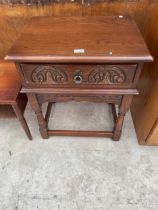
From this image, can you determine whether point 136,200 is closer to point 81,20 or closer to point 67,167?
point 67,167

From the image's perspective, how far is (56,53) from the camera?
0.64m

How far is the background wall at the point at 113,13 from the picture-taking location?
0.92m

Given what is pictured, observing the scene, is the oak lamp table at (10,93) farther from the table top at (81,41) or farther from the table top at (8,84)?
the table top at (81,41)

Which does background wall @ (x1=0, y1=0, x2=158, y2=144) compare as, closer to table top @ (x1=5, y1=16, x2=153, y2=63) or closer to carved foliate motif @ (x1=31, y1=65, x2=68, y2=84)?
table top @ (x1=5, y1=16, x2=153, y2=63)

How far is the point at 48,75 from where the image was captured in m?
0.72

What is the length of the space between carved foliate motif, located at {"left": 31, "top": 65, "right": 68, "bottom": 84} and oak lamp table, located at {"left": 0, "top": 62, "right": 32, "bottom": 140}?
0.79 feet

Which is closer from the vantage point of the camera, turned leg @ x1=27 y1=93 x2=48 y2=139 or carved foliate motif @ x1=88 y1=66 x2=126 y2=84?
carved foliate motif @ x1=88 y1=66 x2=126 y2=84

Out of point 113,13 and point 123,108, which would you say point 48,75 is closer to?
point 123,108

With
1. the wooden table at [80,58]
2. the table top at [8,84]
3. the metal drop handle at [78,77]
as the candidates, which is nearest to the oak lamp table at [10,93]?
the table top at [8,84]

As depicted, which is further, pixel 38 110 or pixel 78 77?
pixel 38 110

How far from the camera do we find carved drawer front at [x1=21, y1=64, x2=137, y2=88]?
2.23 feet

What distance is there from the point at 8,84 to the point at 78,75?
1.61ft

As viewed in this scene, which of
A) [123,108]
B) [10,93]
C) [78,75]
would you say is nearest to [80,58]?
[78,75]

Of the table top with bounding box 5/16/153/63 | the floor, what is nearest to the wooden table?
the table top with bounding box 5/16/153/63
